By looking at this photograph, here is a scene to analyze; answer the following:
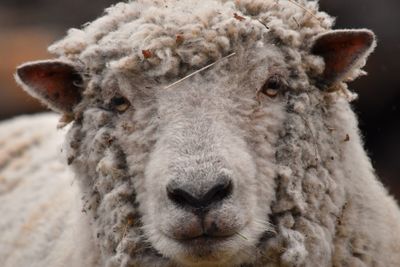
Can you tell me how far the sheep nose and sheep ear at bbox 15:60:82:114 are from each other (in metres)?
0.92

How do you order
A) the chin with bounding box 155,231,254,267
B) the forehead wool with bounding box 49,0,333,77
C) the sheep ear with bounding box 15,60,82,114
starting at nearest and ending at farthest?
the chin with bounding box 155,231,254,267, the forehead wool with bounding box 49,0,333,77, the sheep ear with bounding box 15,60,82,114

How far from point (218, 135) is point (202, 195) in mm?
318

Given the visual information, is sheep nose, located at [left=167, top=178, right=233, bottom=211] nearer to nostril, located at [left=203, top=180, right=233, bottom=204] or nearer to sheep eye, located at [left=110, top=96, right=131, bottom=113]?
nostril, located at [left=203, top=180, right=233, bottom=204]

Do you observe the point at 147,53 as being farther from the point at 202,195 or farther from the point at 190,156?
the point at 202,195

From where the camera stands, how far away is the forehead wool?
3699mm

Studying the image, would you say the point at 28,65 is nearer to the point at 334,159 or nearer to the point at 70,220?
the point at 70,220

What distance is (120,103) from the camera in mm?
3840

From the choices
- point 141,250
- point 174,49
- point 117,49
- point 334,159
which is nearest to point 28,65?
point 117,49

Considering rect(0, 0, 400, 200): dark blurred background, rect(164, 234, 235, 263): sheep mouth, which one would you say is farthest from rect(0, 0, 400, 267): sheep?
rect(0, 0, 400, 200): dark blurred background

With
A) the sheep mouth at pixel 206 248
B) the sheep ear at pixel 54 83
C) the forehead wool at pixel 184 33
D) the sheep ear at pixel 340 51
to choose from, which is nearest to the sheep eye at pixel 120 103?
the forehead wool at pixel 184 33

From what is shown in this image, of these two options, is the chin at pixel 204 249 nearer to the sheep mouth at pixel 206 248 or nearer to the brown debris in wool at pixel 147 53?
the sheep mouth at pixel 206 248

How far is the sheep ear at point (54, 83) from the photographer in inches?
157

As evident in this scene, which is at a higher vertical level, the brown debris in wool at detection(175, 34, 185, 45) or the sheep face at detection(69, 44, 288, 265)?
the brown debris in wool at detection(175, 34, 185, 45)

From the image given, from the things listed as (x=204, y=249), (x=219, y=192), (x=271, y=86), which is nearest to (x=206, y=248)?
(x=204, y=249)
